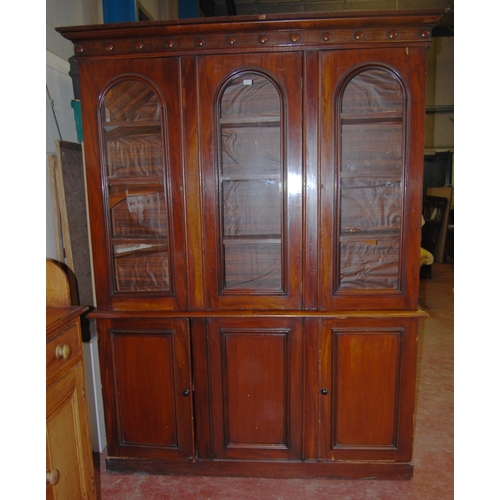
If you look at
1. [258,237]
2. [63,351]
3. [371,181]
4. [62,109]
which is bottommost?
[63,351]

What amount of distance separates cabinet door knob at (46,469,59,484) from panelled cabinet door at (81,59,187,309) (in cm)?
84

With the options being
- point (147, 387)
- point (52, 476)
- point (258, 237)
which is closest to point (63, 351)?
point (52, 476)

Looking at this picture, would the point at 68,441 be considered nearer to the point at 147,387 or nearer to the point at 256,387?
the point at 147,387

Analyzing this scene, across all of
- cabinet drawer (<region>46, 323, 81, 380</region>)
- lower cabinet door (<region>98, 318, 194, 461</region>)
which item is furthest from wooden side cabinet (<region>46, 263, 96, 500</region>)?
lower cabinet door (<region>98, 318, 194, 461</region>)

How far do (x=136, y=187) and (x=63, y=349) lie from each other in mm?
888

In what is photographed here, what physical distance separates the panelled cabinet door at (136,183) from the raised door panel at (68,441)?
0.64 meters

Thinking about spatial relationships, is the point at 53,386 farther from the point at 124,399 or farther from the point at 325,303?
the point at 325,303

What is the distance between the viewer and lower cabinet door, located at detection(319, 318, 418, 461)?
1775 millimetres

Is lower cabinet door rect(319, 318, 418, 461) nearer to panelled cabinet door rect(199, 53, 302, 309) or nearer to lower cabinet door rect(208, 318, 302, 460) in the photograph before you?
lower cabinet door rect(208, 318, 302, 460)

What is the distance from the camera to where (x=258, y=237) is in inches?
71.2

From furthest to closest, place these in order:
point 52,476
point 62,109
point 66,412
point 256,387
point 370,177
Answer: point 62,109
point 256,387
point 370,177
point 66,412
point 52,476

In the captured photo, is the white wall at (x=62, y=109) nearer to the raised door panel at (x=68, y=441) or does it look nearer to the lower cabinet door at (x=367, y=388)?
the raised door panel at (x=68, y=441)

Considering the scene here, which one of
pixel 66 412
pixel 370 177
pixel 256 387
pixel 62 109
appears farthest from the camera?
pixel 62 109

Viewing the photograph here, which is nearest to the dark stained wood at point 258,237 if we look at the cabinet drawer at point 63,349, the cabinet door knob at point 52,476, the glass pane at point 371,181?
the glass pane at point 371,181
